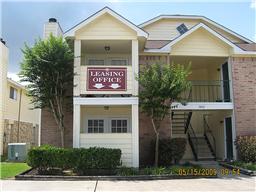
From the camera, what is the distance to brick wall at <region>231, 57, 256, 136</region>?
16453 millimetres

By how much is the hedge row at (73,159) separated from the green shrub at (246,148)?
21.2ft

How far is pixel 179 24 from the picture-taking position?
20.9 m

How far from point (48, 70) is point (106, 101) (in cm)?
292

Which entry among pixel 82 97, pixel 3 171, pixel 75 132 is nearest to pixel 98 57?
pixel 82 97

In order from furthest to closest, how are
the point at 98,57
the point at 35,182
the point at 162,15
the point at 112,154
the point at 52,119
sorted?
the point at 162,15 < the point at 98,57 < the point at 52,119 < the point at 112,154 < the point at 35,182

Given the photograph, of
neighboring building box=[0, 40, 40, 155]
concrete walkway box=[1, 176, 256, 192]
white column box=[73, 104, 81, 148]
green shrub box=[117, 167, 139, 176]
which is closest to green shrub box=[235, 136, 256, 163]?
concrete walkway box=[1, 176, 256, 192]

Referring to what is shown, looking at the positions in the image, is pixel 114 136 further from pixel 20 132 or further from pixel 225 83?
pixel 20 132

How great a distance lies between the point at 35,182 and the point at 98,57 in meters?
7.85

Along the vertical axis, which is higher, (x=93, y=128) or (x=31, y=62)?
(x=31, y=62)

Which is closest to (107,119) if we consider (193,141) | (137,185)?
(193,141)

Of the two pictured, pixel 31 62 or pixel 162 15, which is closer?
pixel 31 62

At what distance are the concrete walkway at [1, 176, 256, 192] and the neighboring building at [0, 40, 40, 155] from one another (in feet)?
40.7

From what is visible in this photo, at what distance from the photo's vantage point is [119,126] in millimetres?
16297

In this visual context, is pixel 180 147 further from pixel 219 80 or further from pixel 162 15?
pixel 162 15
